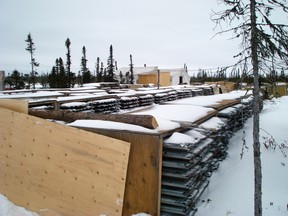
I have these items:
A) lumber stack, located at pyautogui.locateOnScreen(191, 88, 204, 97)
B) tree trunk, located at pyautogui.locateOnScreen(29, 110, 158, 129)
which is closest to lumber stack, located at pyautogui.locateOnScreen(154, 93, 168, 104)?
lumber stack, located at pyautogui.locateOnScreen(191, 88, 204, 97)

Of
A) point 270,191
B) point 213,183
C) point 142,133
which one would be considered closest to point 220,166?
point 213,183

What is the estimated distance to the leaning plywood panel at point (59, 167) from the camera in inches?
202

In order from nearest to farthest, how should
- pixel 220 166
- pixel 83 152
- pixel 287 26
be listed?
pixel 287 26 < pixel 83 152 < pixel 220 166

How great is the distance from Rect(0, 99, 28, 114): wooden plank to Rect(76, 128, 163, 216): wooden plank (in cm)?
299

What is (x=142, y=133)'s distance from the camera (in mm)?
5016

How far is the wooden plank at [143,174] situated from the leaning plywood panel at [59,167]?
16 cm

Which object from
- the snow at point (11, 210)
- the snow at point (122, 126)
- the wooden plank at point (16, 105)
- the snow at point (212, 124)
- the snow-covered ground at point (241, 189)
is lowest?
the snow at point (11, 210)

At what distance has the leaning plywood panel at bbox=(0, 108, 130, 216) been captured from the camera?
16.9 feet

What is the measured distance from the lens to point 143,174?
501cm

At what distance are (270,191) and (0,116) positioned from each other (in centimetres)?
700

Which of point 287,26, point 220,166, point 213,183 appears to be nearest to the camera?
point 287,26

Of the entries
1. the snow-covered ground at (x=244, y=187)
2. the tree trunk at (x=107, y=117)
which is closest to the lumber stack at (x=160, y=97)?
the snow-covered ground at (x=244, y=187)

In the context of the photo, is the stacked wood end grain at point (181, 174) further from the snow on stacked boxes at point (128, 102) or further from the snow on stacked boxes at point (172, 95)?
the snow on stacked boxes at point (172, 95)

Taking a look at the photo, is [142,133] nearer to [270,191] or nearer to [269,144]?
[270,191]
